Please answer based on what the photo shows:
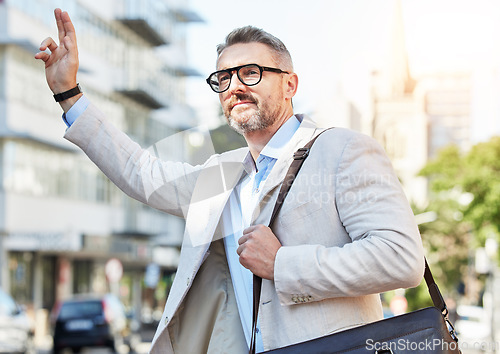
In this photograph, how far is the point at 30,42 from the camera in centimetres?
3089

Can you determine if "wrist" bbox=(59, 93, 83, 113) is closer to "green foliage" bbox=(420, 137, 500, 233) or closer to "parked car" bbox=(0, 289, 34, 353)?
"parked car" bbox=(0, 289, 34, 353)

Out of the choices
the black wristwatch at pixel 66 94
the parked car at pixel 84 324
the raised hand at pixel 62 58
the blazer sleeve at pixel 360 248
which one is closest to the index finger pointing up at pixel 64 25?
the raised hand at pixel 62 58

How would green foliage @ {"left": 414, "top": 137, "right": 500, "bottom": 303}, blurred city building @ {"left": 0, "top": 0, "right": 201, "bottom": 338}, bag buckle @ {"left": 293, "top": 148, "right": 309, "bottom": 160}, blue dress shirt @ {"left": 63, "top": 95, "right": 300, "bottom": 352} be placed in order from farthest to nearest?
blurred city building @ {"left": 0, "top": 0, "right": 201, "bottom": 338} → green foliage @ {"left": 414, "top": 137, "right": 500, "bottom": 303} → blue dress shirt @ {"left": 63, "top": 95, "right": 300, "bottom": 352} → bag buckle @ {"left": 293, "top": 148, "right": 309, "bottom": 160}

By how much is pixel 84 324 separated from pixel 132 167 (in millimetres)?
18998

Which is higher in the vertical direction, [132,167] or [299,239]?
[132,167]

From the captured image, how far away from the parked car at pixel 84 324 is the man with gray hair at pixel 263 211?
18.8 m

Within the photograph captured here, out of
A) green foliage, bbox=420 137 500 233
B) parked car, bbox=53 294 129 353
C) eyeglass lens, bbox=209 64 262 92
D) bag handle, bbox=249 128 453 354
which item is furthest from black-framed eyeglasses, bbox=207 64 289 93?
green foliage, bbox=420 137 500 233

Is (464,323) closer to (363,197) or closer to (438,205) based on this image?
(438,205)

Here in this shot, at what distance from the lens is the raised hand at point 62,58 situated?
264cm

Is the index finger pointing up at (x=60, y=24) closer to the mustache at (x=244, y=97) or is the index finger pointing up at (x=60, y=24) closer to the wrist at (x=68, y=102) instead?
the wrist at (x=68, y=102)

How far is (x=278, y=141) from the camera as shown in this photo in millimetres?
2691

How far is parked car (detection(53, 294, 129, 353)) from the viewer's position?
827 inches

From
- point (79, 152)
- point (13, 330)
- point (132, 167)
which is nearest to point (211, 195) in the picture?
point (132, 167)

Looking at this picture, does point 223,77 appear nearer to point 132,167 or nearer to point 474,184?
point 132,167
